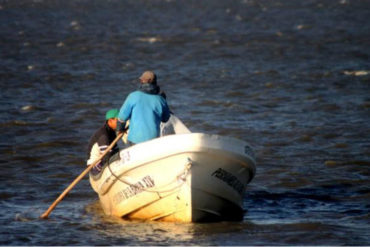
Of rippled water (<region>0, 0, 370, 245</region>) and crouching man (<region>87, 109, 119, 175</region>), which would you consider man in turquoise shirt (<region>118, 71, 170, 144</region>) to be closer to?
crouching man (<region>87, 109, 119, 175</region>)

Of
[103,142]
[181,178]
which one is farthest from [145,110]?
[181,178]

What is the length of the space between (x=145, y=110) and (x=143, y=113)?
50mm

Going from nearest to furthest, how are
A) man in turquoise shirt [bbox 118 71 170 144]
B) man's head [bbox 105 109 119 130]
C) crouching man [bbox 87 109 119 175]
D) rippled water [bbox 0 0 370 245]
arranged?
man in turquoise shirt [bbox 118 71 170 144], rippled water [bbox 0 0 370 245], crouching man [bbox 87 109 119 175], man's head [bbox 105 109 119 130]

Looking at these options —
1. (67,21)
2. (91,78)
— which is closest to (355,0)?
(67,21)

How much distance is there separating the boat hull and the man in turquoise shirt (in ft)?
2.14

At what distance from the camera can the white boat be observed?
39.4 ft

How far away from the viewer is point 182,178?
12.2m

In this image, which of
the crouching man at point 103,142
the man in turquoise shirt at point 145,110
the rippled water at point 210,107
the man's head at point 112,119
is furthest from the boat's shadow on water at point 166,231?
the man's head at point 112,119

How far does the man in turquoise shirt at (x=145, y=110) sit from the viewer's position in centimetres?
1296

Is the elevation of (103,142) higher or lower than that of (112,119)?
lower

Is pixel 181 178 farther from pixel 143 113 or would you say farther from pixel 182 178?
pixel 143 113

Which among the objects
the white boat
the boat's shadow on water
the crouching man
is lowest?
the boat's shadow on water

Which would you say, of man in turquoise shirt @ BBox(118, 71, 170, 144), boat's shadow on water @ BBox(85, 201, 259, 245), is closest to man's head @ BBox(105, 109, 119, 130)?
man in turquoise shirt @ BBox(118, 71, 170, 144)

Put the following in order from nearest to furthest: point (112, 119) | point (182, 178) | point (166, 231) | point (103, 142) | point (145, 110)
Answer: point (182, 178) < point (166, 231) < point (145, 110) < point (103, 142) < point (112, 119)
